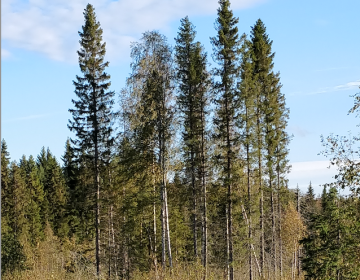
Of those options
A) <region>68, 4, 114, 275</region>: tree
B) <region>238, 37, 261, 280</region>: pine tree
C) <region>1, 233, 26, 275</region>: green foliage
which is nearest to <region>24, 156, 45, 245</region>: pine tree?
<region>1, 233, 26, 275</region>: green foliage

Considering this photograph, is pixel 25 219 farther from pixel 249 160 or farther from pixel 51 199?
pixel 249 160

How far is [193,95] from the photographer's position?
25594 mm

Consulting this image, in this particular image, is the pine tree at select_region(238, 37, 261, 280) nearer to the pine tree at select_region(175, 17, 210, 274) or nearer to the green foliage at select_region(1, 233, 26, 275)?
the pine tree at select_region(175, 17, 210, 274)

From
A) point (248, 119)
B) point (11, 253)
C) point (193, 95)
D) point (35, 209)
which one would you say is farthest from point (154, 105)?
point (35, 209)

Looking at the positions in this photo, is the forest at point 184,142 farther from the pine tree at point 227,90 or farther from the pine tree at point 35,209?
the pine tree at point 35,209

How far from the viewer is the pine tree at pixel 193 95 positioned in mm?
25203

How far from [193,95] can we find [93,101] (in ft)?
21.1

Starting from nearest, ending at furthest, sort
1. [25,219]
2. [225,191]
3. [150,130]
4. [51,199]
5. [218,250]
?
[150,130] → [225,191] → [218,250] → [25,219] → [51,199]

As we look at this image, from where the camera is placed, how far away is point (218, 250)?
3522 cm

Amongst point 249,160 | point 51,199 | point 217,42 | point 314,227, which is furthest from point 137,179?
point 51,199

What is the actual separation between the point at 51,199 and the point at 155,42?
37.6 m

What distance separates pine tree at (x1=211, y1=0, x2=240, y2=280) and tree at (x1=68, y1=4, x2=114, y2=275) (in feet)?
23.4

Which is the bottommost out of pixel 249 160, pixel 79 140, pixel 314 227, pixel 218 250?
pixel 218 250

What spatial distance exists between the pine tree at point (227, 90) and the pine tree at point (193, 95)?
49.3 inches
